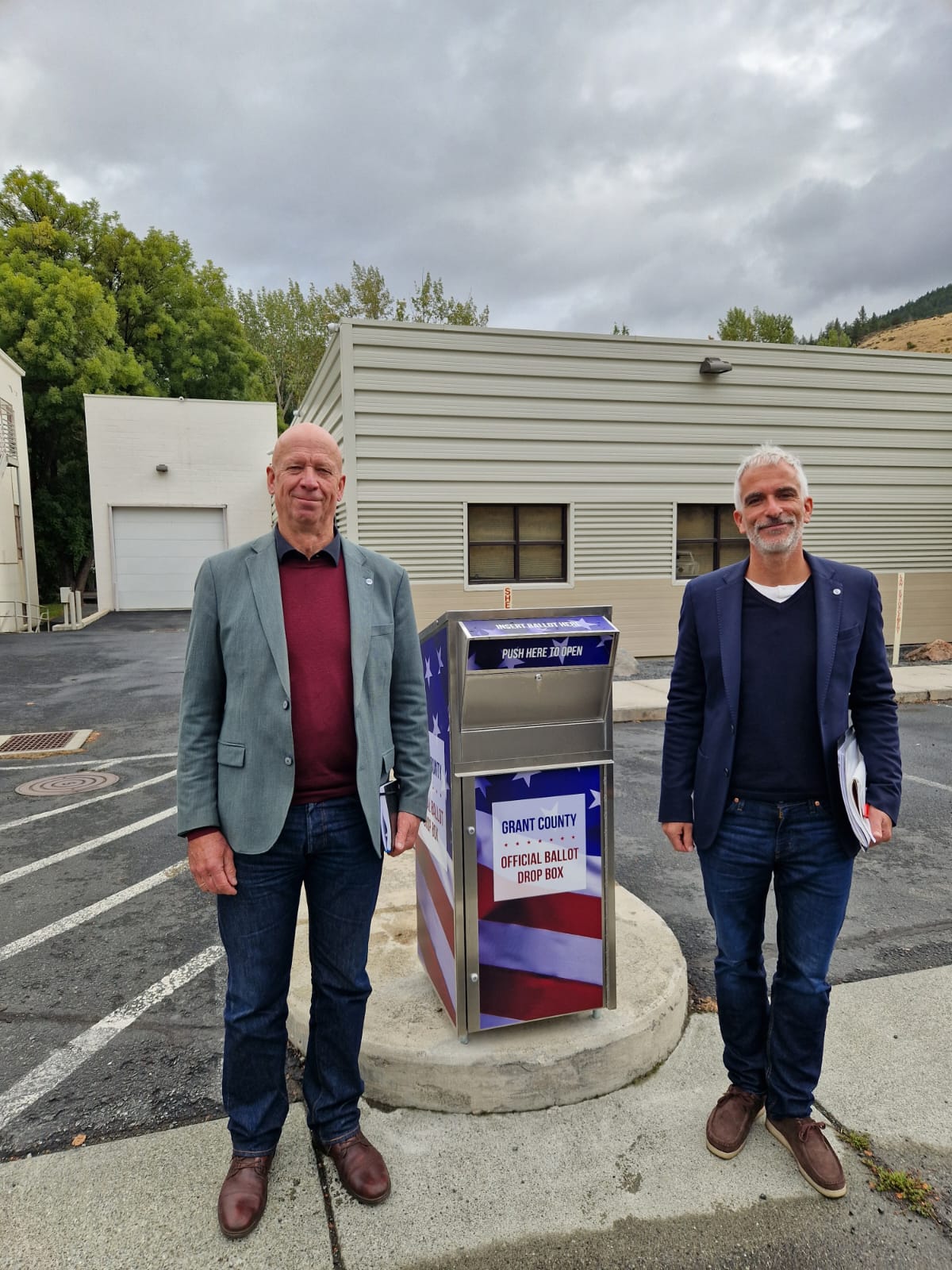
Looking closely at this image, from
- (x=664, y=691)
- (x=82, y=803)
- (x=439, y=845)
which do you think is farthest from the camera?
(x=664, y=691)

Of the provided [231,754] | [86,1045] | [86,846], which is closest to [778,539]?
[231,754]

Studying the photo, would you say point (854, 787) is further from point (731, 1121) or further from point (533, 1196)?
point (533, 1196)

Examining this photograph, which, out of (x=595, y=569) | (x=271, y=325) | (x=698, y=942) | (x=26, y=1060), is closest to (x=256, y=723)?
(x=26, y=1060)

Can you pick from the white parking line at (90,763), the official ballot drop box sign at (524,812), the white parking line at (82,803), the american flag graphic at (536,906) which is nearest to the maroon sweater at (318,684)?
the official ballot drop box sign at (524,812)

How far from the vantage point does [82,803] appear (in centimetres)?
591

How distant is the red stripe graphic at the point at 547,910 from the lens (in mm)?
2525

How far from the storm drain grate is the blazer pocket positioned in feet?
20.7

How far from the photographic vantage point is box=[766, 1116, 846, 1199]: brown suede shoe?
84.4 inches

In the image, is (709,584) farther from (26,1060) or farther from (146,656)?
(146,656)

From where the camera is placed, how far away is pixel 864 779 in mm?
2223

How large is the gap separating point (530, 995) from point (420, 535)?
30.6 feet

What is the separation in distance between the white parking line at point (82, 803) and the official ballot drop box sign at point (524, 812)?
165 inches

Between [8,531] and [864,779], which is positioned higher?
[8,531]

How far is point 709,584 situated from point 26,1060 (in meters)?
2.95
